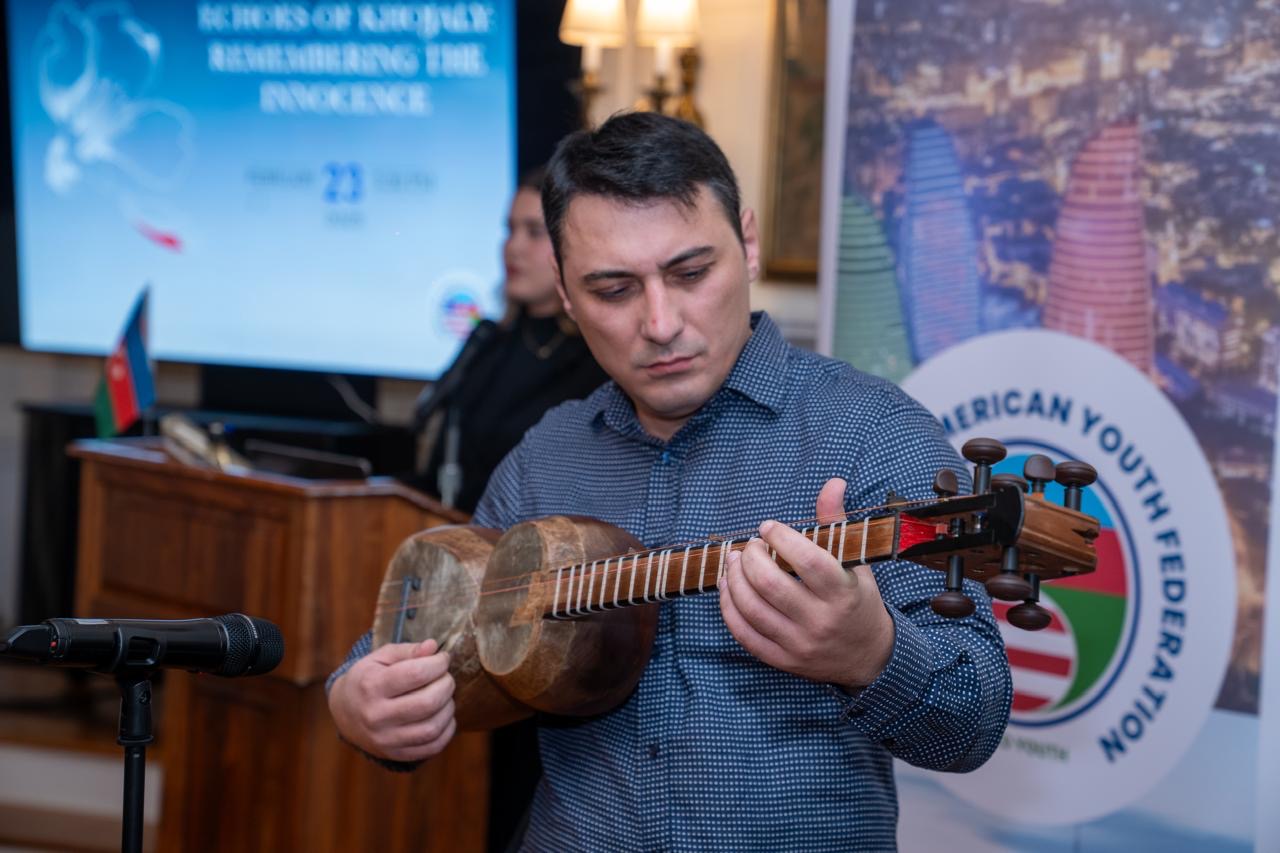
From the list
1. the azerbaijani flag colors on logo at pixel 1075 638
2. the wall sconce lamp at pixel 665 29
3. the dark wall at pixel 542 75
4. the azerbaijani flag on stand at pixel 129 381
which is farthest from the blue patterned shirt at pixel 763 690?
the dark wall at pixel 542 75

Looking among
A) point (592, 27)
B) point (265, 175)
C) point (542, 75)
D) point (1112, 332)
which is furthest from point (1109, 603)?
point (265, 175)

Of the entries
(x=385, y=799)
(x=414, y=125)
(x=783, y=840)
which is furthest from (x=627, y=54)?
(x=783, y=840)

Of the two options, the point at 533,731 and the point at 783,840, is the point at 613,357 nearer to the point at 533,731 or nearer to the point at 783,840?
the point at 783,840

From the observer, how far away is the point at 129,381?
335cm

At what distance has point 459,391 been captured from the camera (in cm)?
322

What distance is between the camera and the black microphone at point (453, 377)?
A: 3.14 metres

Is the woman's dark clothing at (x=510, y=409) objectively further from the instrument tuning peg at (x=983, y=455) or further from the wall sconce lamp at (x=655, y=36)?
the instrument tuning peg at (x=983, y=455)

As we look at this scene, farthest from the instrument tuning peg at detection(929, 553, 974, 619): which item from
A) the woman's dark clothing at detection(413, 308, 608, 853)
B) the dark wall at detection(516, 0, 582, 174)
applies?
the dark wall at detection(516, 0, 582, 174)

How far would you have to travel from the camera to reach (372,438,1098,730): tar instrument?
3.80ft

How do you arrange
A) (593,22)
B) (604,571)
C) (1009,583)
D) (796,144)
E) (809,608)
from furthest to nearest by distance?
(593,22) → (796,144) → (604,571) → (809,608) → (1009,583)

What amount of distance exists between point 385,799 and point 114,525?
0.90 metres

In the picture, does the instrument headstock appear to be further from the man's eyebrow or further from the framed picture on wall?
the framed picture on wall

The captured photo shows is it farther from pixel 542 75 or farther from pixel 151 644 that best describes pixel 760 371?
pixel 542 75

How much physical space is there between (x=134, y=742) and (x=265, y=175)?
3514 millimetres
